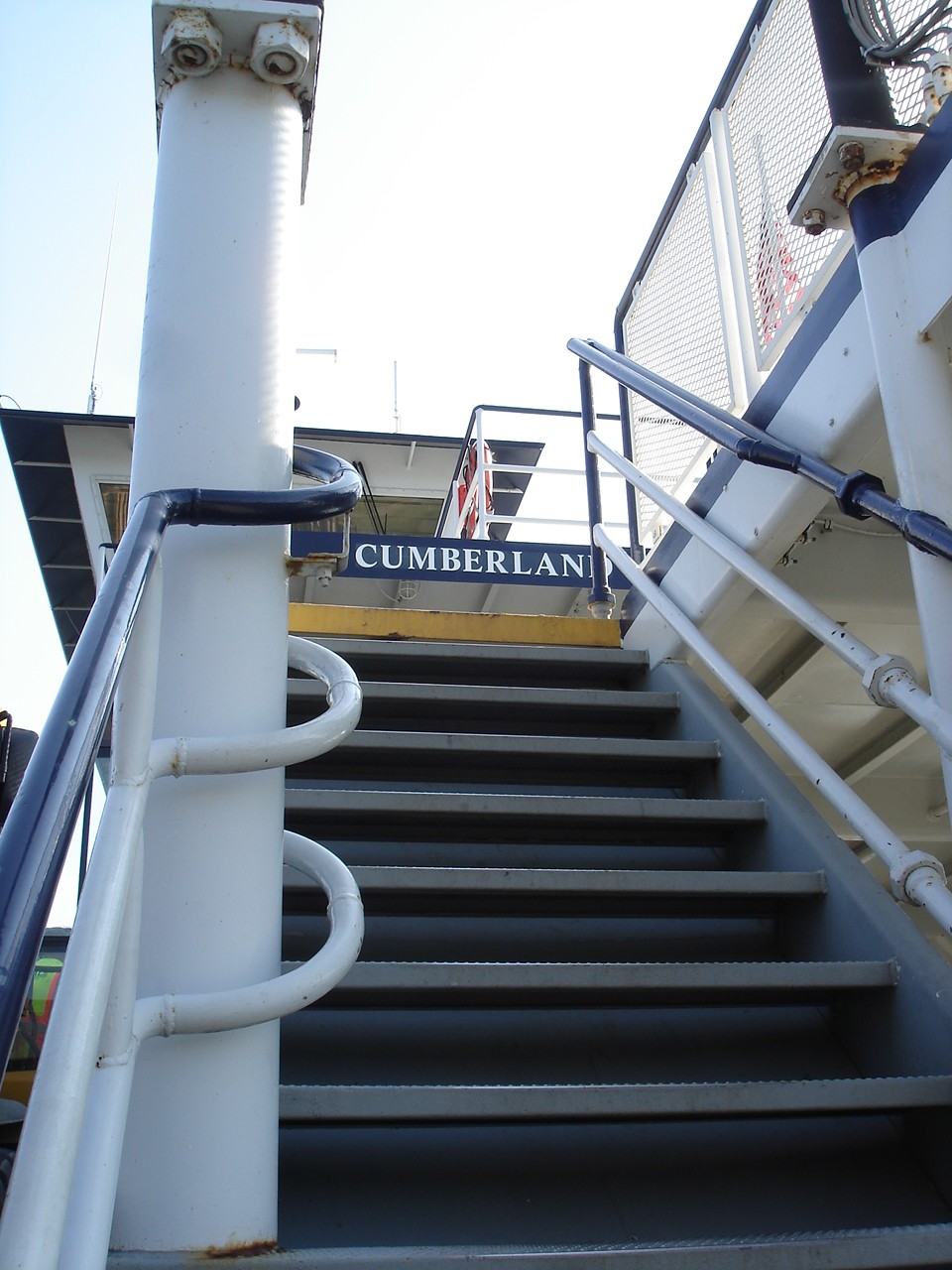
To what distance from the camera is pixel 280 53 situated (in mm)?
1509

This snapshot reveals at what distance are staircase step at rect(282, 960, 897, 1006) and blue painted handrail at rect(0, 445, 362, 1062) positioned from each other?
932 mm

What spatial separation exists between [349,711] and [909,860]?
1.09m

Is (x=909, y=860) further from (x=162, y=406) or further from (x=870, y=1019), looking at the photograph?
(x=162, y=406)

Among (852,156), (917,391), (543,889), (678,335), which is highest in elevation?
(678,335)

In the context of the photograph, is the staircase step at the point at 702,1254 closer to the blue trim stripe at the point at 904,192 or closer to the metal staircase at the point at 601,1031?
the metal staircase at the point at 601,1031

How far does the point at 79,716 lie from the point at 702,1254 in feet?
3.44

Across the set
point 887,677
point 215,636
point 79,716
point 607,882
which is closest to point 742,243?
point 887,677

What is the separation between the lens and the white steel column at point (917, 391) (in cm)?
194

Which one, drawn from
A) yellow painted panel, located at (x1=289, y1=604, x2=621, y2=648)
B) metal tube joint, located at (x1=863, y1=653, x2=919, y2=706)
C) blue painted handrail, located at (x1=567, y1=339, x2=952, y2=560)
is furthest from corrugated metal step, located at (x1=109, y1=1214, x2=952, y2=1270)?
yellow painted panel, located at (x1=289, y1=604, x2=621, y2=648)

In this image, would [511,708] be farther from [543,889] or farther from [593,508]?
[593,508]

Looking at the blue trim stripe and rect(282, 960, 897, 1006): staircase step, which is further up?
the blue trim stripe

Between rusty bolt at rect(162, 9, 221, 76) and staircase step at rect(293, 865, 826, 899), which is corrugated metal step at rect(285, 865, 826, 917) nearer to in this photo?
staircase step at rect(293, 865, 826, 899)

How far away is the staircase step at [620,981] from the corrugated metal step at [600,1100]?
0.26m

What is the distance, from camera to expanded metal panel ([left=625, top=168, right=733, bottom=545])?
3.40 m
